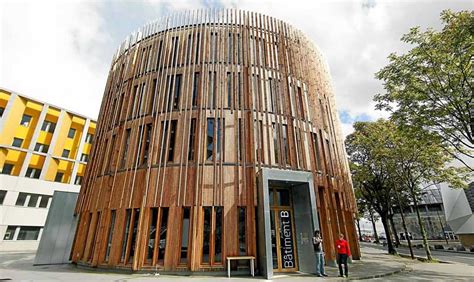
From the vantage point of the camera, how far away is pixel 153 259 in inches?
436

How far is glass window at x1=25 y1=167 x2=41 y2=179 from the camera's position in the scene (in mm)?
29641

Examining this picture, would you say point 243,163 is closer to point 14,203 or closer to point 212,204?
point 212,204

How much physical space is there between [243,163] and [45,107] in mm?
31095

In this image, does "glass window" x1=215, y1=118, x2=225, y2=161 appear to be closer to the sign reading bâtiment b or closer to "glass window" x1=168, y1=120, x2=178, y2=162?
"glass window" x1=168, y1=120, x2=178, y2=162

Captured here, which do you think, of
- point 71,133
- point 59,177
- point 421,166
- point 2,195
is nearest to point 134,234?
point 421,166

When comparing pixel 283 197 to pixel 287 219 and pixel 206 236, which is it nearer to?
pixel 287 219

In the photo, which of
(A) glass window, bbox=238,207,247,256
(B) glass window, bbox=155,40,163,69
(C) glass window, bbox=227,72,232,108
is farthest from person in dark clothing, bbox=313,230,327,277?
(B) glass window, bbox=155,40,163,69

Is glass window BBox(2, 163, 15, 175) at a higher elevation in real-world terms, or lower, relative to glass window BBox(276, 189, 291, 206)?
higher

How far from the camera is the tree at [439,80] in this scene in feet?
37.8

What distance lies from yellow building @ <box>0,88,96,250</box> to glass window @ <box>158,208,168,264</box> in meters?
25.2

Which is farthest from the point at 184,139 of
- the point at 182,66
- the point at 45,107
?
the point at 45,107

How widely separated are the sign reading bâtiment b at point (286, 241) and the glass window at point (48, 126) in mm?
33300

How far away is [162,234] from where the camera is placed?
37.9ft

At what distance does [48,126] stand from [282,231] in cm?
3386
